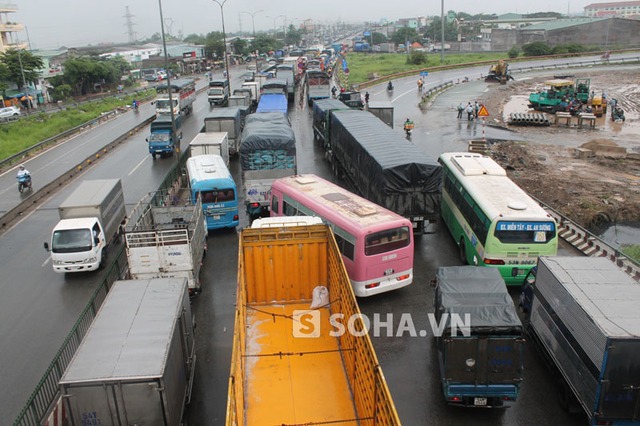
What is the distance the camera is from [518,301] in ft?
47.1

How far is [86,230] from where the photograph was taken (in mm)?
16656

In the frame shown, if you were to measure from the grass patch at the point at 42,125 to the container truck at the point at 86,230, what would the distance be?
20303mm

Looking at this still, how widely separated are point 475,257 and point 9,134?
39824mm

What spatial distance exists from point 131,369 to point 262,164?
13477mm

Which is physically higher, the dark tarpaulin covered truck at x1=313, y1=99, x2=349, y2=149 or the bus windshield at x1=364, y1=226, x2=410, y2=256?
the dark tarpaulin covered truck at x1=313, y1=99, x2=349, y2=149

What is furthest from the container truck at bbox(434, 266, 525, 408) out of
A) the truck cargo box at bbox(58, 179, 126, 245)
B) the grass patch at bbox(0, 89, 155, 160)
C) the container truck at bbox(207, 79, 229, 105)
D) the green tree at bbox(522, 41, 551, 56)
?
the green tree at bbox(522, 41, 551, 56)

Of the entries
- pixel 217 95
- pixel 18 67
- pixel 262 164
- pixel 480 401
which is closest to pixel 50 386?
pixel 480 401

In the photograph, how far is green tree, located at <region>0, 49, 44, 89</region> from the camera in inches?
2341

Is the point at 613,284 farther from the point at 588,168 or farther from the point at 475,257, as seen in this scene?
the point at 588,168

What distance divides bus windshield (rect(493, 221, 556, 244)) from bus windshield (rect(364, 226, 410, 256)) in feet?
8.04

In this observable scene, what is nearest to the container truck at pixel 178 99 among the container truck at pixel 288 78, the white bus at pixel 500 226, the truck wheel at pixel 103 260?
the container truck at pixel 288 78

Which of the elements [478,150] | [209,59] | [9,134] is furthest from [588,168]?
[209,59]

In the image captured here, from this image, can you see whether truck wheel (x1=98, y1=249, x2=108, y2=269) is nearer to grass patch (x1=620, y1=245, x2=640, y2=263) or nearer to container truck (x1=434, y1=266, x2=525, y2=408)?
container truck (x1=434, y1=266, x2=525, y2=408)

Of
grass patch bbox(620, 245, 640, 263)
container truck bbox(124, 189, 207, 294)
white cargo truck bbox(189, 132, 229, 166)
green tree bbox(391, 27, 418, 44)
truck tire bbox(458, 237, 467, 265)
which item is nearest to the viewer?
container truck bbox(124, 189, 207, 294)
